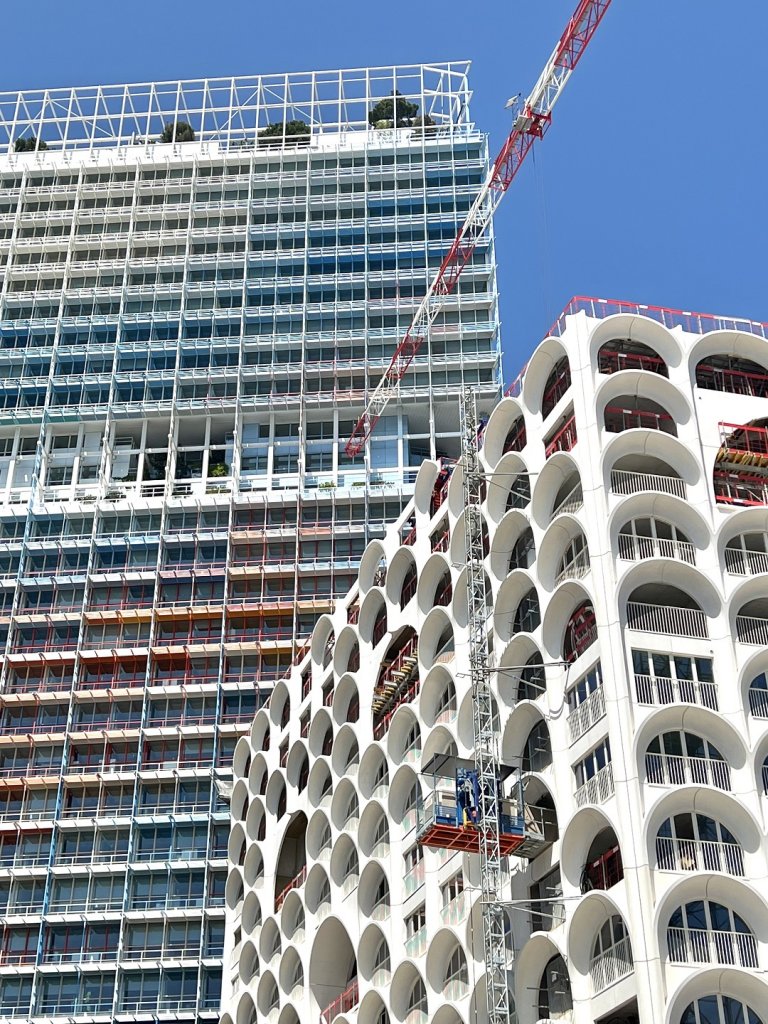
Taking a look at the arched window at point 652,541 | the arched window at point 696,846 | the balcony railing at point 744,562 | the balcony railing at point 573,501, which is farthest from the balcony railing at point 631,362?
the arched window at point 696,846

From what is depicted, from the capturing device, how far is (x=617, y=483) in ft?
201

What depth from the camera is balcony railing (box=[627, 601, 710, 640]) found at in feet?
191

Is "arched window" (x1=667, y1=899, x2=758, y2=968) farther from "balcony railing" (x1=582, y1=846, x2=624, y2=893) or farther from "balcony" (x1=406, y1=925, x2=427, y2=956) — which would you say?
"balcony" (x1=406, y1=925, x2=427, y2=956)

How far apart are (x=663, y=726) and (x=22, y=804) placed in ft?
252

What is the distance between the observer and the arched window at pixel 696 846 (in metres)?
52.9

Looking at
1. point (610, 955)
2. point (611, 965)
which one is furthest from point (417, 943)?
point (611, 965)

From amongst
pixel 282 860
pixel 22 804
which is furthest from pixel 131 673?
pixel 282 860

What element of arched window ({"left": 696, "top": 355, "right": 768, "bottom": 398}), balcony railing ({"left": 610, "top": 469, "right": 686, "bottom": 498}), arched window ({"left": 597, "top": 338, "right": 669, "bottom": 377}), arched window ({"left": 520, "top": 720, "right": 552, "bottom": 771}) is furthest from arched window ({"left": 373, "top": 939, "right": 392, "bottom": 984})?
arched window ({"left": 696, "top": 355, "right": 768, "bottom": 398})

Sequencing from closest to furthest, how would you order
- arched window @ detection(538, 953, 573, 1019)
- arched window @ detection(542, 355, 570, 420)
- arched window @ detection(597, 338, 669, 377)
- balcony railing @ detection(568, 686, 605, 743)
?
arched window @ detection(538, 953, 573, 1019) → balcony railing @ detection(568, 686, 605, 743) → arched window @ detection(597, 338, 669, 377) → arched window @ detection(542, 355, 570, 420)

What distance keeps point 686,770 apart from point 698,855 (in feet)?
10.6

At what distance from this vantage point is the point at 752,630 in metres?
59.4

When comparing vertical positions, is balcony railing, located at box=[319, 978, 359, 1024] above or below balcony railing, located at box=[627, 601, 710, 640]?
below

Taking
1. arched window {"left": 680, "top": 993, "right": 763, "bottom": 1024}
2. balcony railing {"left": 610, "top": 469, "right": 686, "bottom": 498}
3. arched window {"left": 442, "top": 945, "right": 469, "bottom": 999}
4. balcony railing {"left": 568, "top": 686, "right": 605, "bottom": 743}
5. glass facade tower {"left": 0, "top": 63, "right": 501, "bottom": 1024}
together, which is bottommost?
arched window {"left": 680, "top": 993, "right": 763, "bottom": 1024}

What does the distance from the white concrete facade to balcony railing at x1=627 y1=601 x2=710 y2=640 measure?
85mm
